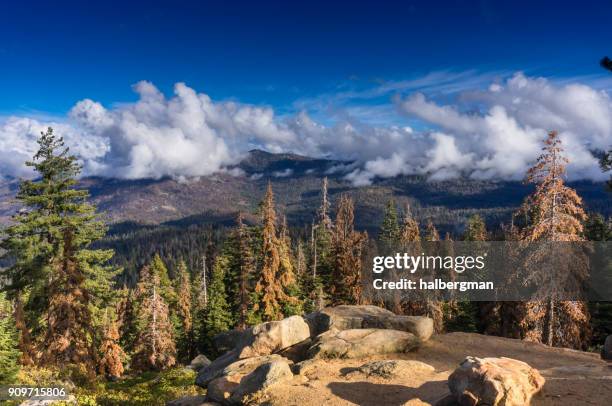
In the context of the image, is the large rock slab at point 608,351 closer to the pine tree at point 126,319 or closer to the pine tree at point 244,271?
the pine tree at point 244,271

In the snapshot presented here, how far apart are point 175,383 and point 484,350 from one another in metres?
16.9

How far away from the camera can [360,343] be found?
18.0 m

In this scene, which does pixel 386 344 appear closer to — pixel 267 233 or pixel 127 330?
pixel 267 233

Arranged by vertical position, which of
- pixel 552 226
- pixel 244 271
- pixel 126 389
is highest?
pixel 552 226

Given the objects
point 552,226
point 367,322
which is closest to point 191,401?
point 367,322

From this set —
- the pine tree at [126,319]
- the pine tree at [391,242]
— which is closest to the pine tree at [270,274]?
Result: the pine tree at [391,242]

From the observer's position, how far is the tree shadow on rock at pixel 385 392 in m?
12.8

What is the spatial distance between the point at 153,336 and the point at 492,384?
138 feet

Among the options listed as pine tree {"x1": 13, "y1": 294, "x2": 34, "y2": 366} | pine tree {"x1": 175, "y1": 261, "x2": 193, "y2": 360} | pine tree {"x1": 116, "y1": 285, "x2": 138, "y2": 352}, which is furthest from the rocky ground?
pine tree {"x1": 116, "y1": 285, "x2": 138, "y2": 352}

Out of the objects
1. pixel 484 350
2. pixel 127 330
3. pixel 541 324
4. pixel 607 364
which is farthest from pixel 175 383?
pixel 127 330

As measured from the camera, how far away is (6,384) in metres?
19.7

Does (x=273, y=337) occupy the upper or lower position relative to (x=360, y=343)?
lower

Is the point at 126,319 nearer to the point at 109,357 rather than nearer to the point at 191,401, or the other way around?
the point at 109,357

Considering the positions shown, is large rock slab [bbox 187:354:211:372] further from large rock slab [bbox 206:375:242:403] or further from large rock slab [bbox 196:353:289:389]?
large rock slab [bbox 206:375:242:403]
